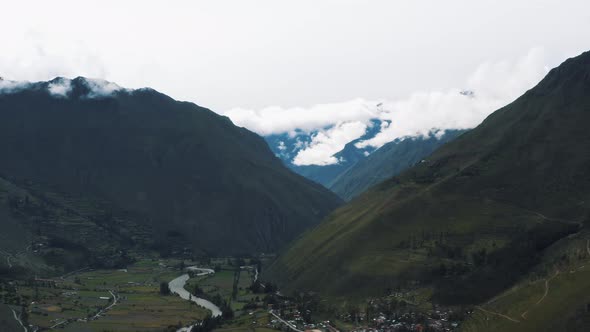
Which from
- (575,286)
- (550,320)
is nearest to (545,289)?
(575,286)

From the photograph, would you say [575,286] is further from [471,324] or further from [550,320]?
[471,324]

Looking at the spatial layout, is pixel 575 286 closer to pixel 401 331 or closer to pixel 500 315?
pixel 500 315

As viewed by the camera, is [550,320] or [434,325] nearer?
[550,320]

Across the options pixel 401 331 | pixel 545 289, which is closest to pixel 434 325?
pixel 401 331

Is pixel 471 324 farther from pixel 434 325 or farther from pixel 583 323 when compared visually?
pixel 583 323

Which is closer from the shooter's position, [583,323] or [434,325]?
[583,323]

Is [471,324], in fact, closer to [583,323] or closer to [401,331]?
[401,331]

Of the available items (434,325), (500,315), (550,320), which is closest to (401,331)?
(434,325)

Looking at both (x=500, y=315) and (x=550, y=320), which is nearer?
(x=550, y=320)
